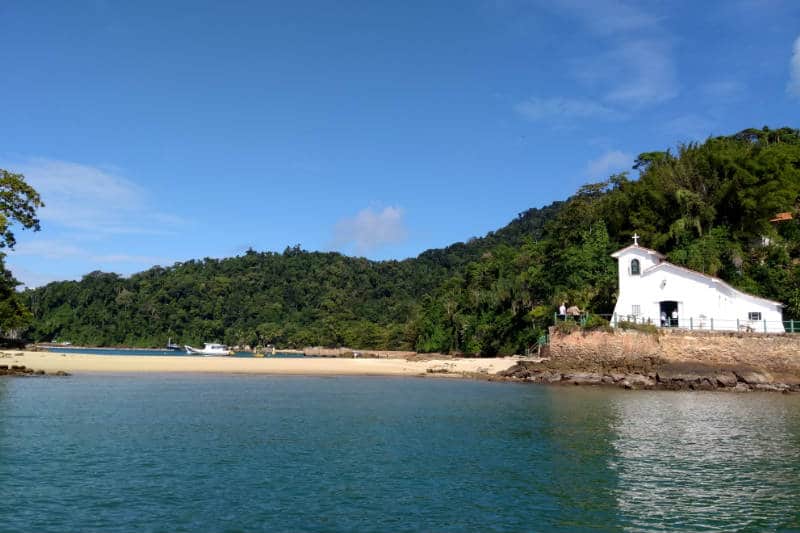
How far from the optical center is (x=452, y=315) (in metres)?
94.0

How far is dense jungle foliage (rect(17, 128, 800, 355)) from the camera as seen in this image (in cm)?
5034

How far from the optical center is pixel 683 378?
4244 cm

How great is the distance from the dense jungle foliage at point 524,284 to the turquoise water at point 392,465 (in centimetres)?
2152

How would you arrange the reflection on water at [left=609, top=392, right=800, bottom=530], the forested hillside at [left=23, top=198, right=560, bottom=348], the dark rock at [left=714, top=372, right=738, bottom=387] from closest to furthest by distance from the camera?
1. the reflection on water at [left=609, top=392, right=800, bottom=530]
2. the dark rock at [left=714, top=372, right=738, bottom=387]
3. the forested hillside at [left=23, top=198, right=560, bottom=348]

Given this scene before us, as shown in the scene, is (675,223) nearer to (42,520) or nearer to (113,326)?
(42,520)

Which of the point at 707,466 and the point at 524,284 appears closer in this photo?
the point at 707,466

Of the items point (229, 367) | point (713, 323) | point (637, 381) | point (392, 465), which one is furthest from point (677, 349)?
point (229, 367)

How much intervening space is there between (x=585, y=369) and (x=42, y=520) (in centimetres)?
3971

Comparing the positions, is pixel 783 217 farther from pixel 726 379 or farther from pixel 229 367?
pixel 229 367

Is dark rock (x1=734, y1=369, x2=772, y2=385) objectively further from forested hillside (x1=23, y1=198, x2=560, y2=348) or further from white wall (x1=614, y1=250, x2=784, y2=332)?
forested hillside (x1=23, y1=198, x2=560, y2=348)

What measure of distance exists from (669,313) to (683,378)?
620cm

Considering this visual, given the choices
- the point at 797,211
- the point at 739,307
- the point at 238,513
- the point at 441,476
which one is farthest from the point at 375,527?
the point at 797,211

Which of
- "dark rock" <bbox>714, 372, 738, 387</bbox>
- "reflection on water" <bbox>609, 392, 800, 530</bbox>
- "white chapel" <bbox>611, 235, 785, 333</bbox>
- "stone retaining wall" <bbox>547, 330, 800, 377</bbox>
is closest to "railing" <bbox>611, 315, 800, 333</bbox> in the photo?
"white chapel" <bbox>611, 235, 785, 333</bbox>

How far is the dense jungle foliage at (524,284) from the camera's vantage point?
50.3 metres
